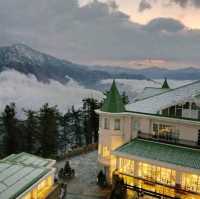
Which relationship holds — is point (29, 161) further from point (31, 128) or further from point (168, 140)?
point (31, 128)

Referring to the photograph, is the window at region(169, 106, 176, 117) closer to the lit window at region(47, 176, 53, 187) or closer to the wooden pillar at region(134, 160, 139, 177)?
the wooden pillar at region(134, 160, 139, 177)

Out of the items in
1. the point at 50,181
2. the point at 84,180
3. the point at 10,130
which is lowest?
the point at 84,180

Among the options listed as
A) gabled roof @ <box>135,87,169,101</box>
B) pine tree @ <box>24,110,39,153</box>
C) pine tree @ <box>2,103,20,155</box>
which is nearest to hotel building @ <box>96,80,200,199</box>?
gabled roof @ <box>135,87,169,101</box>

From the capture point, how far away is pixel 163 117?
85.8ft

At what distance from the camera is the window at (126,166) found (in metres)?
25.2

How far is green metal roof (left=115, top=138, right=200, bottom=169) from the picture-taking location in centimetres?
2306

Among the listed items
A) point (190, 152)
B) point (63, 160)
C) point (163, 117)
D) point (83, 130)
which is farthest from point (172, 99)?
point (83, 130)

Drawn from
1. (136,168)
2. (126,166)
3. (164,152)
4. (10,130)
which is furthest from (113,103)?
(10,130)

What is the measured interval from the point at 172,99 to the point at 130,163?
24.3ft

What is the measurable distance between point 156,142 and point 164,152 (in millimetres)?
2111

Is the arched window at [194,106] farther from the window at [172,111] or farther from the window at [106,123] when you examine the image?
the window at [106,123]

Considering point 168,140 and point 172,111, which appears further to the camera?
point 168,140

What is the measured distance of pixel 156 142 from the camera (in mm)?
26812

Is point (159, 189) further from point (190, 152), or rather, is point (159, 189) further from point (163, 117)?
point (163, 117)
